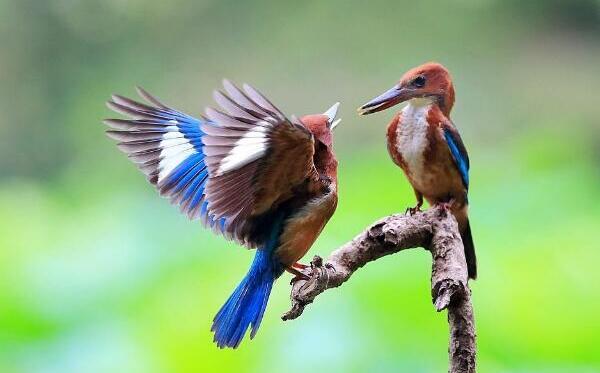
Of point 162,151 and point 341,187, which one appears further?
point 341,187

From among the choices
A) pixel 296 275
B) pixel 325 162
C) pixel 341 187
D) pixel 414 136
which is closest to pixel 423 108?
pixel 414 136

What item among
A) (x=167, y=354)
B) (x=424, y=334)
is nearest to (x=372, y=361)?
(x=424, y=334)

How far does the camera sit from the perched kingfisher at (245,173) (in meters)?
0.92

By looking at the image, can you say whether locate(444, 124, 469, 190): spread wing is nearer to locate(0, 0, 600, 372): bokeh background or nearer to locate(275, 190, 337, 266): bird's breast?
locate(275, 190, 337, 266): bird's breast

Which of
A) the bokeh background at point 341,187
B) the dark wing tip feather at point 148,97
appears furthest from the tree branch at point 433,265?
the bokeh background at point 341,187

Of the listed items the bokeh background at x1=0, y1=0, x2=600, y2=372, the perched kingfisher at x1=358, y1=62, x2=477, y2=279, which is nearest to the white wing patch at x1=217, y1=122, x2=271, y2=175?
the perched kingfisher at x1=358, y1=62, x2=477, y2=279

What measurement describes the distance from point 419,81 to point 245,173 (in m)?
0.28

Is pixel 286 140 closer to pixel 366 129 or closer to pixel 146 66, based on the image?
pixel 366 129

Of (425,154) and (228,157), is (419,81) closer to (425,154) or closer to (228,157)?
(425,154)

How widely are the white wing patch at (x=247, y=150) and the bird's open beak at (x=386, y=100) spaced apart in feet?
0.58

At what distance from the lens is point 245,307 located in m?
1.06

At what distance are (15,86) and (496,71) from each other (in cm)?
137

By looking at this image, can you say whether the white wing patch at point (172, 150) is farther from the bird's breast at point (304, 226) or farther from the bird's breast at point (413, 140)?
the bird's breast at point (413, 140)

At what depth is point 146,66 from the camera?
2574mm
